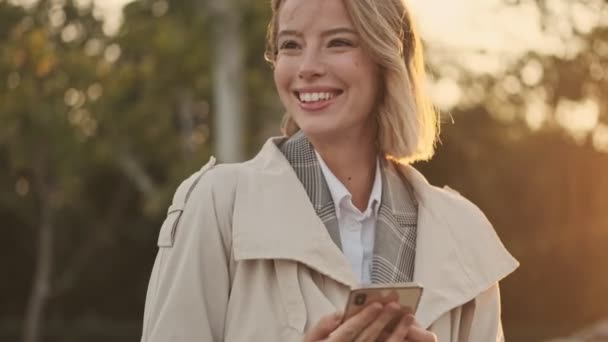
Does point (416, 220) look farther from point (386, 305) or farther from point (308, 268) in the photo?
point (386, 305)

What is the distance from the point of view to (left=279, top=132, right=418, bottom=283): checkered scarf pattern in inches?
120

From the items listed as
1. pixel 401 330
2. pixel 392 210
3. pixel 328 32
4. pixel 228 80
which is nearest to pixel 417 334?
pixel 401 330

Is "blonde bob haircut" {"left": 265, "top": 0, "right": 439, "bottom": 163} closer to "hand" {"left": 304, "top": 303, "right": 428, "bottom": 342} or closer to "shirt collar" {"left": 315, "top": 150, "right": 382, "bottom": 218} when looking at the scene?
"shirt collar" {"left": 315, "top": 150, "right": 382, "bottom": 218}

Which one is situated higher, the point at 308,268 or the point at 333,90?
the point at 333,90

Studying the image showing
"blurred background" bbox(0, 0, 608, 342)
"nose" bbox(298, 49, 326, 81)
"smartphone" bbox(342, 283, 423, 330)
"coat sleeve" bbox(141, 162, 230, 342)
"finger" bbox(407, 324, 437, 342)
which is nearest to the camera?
"smartphone" bbox(342, 283, 423, 330)

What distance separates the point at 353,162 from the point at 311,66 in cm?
29

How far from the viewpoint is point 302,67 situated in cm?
302

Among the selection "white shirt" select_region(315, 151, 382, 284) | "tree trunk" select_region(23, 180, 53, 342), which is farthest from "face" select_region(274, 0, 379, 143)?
"tree trunk" select_region(23, 180, 53, 342)

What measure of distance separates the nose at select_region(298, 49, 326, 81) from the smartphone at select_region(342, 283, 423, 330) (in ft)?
2.06

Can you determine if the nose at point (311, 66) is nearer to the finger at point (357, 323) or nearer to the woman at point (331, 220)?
the woman at point (331, 220)

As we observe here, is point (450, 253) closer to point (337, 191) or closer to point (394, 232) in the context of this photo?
point (394, 232)

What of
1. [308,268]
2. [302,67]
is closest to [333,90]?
[302,67]

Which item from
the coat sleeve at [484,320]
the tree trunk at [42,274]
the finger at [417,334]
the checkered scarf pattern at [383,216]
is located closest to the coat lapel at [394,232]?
the checkered scarf pattern at [383,216]

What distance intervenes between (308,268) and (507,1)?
149 inches
